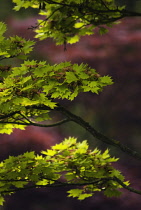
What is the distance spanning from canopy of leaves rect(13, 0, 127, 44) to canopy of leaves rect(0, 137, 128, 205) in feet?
3.34

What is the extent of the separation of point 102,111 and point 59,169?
396cm

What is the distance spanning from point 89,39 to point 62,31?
3496mm

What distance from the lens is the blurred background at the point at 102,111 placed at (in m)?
7.17

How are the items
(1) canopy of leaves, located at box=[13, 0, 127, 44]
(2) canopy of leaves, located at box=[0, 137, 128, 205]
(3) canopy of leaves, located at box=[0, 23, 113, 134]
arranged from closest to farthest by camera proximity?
1. (3) canopy of leaves, located at box=[0, 23, 113, 134]
2. (2) canopy of leaves, located at box=[0, 137, 128, 205]
3. (1) canopy of leaves, located at box=[13, 0, 127, 44]

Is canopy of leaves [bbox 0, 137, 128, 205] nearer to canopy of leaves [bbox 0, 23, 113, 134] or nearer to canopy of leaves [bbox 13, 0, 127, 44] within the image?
canopy of leaves [bbox 0, 23, 113, 134]

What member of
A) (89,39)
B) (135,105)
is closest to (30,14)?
(89,39)

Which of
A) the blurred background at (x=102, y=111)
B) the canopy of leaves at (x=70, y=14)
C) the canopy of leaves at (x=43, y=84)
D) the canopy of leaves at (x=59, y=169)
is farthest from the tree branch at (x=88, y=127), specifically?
the blurred background at (x=102, y=111)

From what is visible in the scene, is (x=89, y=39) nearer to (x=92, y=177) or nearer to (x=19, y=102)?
(x=92, y=177)

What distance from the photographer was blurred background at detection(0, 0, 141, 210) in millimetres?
7168


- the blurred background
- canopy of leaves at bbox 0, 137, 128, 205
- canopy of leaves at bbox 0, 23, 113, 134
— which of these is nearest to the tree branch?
canopy of leaves at bbox 0, 137, 128, 205

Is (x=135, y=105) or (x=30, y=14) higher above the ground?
(x=30, y=14)

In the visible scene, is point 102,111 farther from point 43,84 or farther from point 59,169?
point 43,84

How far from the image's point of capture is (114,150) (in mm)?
8273

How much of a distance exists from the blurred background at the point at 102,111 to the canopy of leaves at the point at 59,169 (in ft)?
8.18
